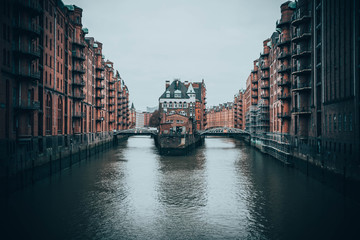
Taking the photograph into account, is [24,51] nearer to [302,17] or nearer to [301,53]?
[301,53]

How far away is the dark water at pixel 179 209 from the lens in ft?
56.8

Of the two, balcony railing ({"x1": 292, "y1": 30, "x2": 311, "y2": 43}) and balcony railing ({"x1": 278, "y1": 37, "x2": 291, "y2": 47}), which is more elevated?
balcony railing ({"x1": 278, "y1": 37, "x2": 291, "y2": 47})

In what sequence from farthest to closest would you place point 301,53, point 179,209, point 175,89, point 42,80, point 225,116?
point 225,116, point 175,89, point 301,53, point 42,80, point 179,209

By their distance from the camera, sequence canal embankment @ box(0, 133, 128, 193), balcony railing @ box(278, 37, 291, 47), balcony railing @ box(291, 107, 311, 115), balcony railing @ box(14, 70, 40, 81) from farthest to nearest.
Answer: balcony railing @ box(278, 37, 291, 47) → balcony railing @ box(291, 107, 311, 115) → balcony railing @ box(14, 70, 40, 81) → canal embankment @ box(0, 133, 128, 193)

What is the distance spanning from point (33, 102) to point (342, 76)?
3145 centimetres

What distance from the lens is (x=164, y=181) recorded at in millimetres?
32312

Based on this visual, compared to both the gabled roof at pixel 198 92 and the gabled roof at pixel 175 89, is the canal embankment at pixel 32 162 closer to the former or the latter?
the gabled roof at pixel 175 89

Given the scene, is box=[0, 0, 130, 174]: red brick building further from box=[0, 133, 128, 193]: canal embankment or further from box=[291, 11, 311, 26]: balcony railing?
box=[291, 11, 311, 26]: balcony railing

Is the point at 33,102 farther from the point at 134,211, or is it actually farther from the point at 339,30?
the point at 339,30

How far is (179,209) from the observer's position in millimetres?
21734

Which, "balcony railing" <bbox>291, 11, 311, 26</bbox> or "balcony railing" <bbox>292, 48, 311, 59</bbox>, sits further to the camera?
"balcony railing" <bbox>292, 48, 311, 59</bbox>

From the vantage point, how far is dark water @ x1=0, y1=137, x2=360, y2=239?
682 inches

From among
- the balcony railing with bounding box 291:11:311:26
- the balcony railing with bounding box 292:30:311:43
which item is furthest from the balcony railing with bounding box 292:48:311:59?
the balcony railing with bounding box 291:11:311:26

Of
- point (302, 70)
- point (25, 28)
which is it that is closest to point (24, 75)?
point (25, 28)
